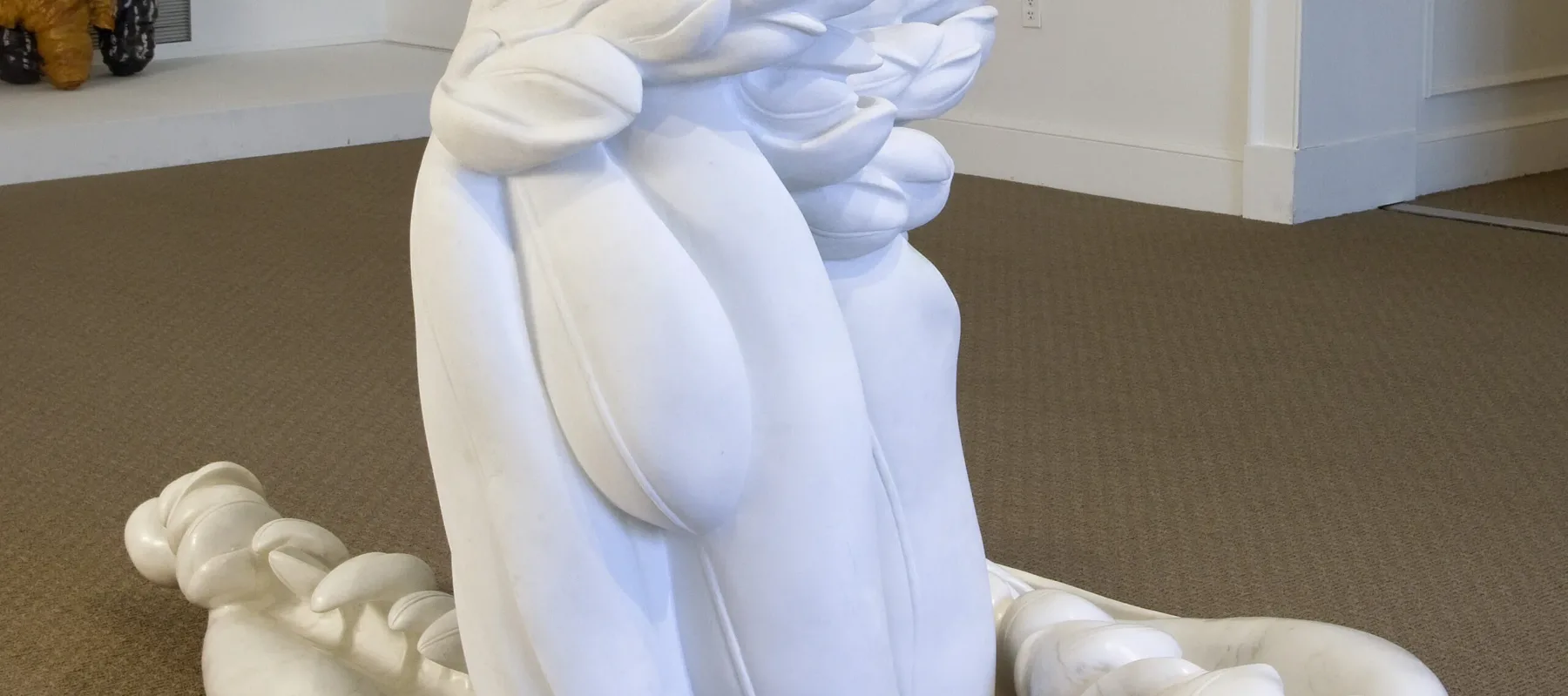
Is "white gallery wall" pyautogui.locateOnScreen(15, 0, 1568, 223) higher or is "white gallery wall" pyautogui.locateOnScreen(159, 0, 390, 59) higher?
"white gallery wall" pyautogui.locateOnScreen(15, 0, 1568, 223)

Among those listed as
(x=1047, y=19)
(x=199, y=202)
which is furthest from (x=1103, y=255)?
(x=199, y=202)

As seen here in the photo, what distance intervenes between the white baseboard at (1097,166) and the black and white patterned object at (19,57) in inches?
116

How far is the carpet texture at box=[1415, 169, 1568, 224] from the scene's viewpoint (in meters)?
3.19

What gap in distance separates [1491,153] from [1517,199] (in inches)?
10.0

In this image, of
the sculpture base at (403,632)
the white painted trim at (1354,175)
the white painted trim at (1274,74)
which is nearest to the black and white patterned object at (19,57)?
the white painted trim at (1274,74)

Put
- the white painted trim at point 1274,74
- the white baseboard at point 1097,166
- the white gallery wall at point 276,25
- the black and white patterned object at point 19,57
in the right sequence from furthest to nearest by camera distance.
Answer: the white gallery wall at point 276,25, the black and white patterned object at point 19,57, the white baseboard at point 1097,166, the white painted trim at point 1274,74

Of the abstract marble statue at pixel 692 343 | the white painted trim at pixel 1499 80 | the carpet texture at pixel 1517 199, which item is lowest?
the carpet texture at pixel 1517 199

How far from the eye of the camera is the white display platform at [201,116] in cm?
420

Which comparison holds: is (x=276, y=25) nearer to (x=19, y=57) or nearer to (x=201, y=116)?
(x=19, y=57)

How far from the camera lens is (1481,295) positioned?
2594 mm

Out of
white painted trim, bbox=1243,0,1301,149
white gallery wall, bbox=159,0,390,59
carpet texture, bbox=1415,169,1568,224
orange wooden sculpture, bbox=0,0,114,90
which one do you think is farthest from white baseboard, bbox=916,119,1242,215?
white gallery wall, bbox=159,0,390,59

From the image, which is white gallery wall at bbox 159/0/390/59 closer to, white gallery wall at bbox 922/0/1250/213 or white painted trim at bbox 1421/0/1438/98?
white gallery wall at bbox 922/0/1250/213

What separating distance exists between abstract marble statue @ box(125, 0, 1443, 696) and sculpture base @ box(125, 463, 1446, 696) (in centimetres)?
3

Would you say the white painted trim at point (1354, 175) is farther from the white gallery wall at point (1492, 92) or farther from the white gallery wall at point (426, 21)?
the white gallery wall at point (426, 21)
